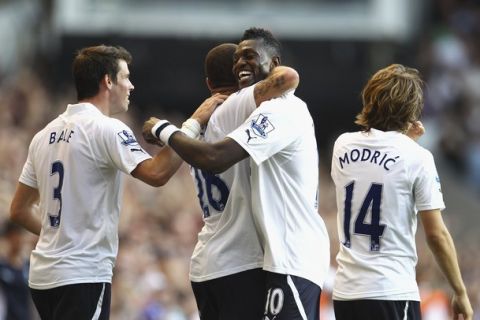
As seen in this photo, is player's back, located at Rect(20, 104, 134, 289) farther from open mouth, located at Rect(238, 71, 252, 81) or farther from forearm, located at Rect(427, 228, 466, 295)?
forearm, located at Rect(427, 228, 466, 295)

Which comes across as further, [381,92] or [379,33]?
[379,33]

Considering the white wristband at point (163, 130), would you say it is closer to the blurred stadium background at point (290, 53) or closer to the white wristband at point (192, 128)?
the white wristband at point (192, 128)

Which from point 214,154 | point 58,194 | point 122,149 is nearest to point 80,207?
point 58,194

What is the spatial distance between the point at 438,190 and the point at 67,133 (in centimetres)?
239

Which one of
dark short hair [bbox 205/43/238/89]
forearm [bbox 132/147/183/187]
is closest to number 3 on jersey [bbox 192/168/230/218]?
forearm [bbox 132/147/183/187]

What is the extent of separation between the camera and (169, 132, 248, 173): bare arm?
8602mm

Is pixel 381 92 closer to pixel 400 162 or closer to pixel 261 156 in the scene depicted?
pixel 400 162

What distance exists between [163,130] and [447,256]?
1.94 meters

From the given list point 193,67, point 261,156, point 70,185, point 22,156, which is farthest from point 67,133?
point 193,67

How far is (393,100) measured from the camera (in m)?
9.13

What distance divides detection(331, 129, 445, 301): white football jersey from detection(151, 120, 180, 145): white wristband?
3.92 ft

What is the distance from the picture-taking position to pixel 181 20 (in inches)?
1022

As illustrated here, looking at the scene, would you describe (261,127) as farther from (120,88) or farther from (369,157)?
(120,88)

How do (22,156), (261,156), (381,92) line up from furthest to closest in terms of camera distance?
(22,156) < (381,92) < (261,156)
